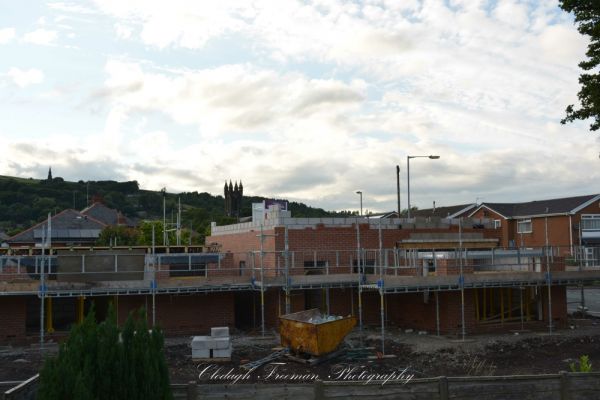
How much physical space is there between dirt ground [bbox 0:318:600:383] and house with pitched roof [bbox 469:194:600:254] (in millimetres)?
35665

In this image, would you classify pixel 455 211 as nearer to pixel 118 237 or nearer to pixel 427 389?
pixel 118 237

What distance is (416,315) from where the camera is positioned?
25.1 meters

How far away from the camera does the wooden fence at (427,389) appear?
11461mm

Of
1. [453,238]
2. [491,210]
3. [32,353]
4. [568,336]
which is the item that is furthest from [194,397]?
[491,210]

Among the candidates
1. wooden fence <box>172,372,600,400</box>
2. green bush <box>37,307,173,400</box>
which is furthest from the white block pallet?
green bush <box>37,307,173,400</box>

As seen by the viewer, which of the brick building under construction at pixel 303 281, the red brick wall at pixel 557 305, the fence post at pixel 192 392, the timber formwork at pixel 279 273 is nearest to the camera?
the fence post at pixel 192 392

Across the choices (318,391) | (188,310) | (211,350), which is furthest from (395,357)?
(188,310)

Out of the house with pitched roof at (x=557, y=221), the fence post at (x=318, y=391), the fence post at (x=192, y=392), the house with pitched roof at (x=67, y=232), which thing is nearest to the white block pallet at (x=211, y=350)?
the fence post at (x=192, y=392)

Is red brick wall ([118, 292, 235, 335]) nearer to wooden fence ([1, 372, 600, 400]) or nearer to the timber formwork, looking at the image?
the timber formwork

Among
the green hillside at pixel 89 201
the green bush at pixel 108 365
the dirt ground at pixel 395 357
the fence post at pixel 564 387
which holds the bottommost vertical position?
the dirt ground at pixel 395 357

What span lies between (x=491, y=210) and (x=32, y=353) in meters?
53.5

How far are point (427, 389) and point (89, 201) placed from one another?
138 metres

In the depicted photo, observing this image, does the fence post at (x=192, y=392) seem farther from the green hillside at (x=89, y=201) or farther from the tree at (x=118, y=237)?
the green hillside at (x=89, y=201)

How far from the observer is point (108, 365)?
30.2 ft
